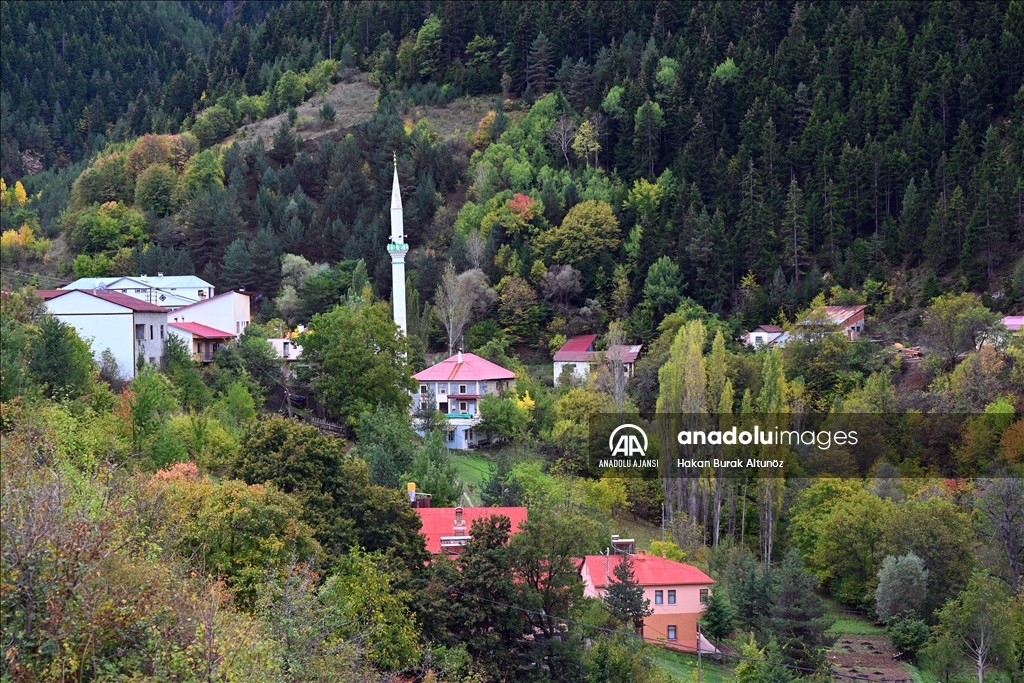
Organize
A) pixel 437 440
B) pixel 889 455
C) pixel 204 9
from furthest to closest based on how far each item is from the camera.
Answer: pixel 204 9 < pixel 889 455 < pixel 437 440

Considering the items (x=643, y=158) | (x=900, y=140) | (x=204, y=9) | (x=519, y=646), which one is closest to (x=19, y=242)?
(x=643, y=158)

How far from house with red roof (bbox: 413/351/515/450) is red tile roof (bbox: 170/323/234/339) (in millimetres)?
A: 7753

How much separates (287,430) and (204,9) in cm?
14168

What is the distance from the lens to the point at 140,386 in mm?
38531

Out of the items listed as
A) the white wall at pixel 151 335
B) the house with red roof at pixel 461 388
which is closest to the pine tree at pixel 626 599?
the house with red roof at pixel 461 388

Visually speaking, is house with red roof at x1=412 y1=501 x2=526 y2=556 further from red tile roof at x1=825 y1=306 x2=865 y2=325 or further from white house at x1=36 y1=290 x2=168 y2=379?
red tile roof at x1=825 y1=306 x2=865 y2=325

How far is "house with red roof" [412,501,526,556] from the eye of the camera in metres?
35.5

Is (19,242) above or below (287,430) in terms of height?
above

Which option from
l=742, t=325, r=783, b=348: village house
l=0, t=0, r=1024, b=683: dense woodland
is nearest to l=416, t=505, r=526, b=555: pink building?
l=0, t=0, r=1024, b=683: dense woodland

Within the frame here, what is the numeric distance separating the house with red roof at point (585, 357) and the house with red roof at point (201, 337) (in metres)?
14.4

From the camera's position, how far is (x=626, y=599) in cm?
3462

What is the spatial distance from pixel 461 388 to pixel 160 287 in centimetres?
1662

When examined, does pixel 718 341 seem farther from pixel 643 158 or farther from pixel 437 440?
pixel 643 158

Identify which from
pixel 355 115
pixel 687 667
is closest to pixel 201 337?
pixel 687 667
